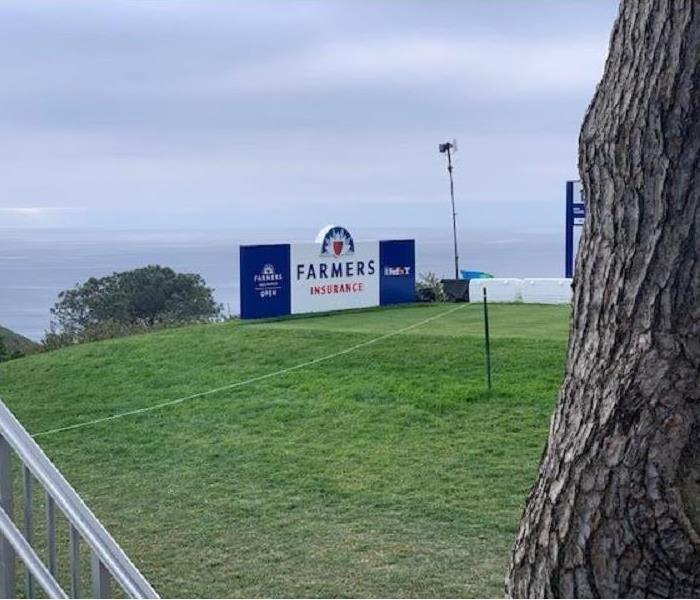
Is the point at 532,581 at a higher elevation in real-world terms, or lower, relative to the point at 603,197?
lower

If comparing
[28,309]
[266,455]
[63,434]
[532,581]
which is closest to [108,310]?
[28,309]

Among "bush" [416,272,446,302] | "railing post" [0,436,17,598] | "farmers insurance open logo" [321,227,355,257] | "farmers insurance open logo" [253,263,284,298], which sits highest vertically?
"farmers insurance open logo" [321,227,355,257]

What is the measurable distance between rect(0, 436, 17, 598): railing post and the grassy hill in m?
12.6

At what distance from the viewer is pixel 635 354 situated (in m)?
2.38

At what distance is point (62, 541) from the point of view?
254 inches

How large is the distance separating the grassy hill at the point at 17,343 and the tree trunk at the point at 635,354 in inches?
552

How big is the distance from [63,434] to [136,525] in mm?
3009

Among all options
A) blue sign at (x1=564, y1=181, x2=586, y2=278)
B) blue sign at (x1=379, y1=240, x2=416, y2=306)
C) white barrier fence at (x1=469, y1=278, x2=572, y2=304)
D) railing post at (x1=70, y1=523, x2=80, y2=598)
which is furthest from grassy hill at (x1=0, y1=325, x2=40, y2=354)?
railing post at (x1=70, y1=523, x2=80, y2=598)

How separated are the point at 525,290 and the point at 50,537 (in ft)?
42.3

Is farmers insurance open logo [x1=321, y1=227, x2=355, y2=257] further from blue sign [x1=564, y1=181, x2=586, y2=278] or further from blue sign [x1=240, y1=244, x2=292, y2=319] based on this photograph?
blue sign [x1=564, y1=181, x2=586, y2=278]

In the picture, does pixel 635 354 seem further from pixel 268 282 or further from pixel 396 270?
pixel 396 270

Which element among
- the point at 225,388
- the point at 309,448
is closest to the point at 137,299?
the point at 225,388

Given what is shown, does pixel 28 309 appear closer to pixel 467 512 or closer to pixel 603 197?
pixel 467 512

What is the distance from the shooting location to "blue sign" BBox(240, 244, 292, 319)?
1379 cm
